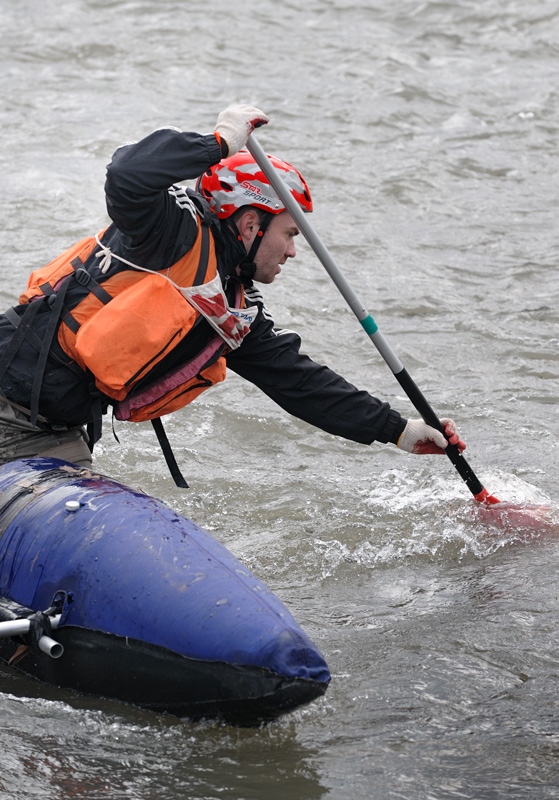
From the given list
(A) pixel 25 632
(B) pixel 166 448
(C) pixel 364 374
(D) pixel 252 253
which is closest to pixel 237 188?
(D) pixel 252 253

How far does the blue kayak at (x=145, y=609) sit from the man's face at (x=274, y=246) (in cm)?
103

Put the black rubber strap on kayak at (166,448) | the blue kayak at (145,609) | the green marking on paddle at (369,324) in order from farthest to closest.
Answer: the green marking on paddle at (369,324)
the black rubber strap on kayak at (166,448)
the blue kayak at (145,609)

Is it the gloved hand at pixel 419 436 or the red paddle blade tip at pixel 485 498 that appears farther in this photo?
the red paddle blade tip at pixel 485 498

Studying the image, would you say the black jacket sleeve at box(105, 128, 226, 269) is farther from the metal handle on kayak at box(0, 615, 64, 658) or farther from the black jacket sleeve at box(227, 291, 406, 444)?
the metal handle on kayak at box(0, 615, 64, 658)

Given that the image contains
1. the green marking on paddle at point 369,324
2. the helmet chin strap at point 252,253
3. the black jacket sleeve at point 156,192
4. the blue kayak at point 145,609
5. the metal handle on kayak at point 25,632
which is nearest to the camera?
the blue kayak at point 145,609

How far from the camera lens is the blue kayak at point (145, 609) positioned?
127 inches

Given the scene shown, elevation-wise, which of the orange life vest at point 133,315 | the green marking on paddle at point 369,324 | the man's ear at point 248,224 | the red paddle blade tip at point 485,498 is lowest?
the red paddle blade tip at point 485,498

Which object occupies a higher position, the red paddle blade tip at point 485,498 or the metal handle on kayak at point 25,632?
the metal handle on kayak at point 25,632

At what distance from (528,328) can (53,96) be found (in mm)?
6805

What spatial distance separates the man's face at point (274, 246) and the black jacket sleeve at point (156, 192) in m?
0.35

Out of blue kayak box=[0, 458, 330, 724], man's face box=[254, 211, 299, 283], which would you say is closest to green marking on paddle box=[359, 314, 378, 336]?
man's face box=[254, 211, 299, 283]

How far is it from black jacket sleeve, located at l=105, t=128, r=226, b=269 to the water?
1.57m

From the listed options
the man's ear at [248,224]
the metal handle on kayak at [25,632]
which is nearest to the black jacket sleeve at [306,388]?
the man's ear at [248,224]

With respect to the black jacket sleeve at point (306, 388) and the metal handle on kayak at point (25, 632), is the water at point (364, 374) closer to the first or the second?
the metal handle on kayak at point (25, 632)
